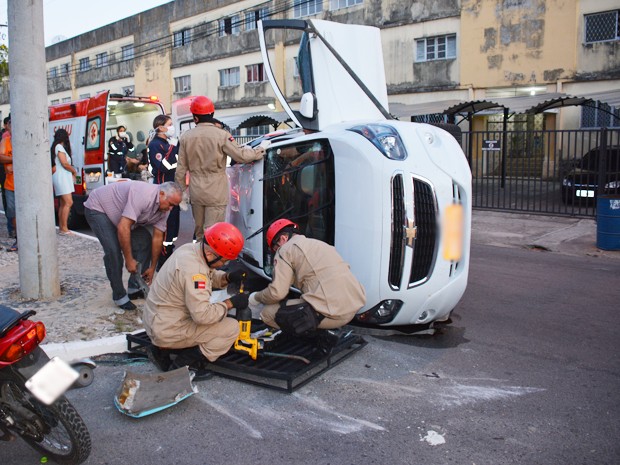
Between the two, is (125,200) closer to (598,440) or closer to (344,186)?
(344,186)

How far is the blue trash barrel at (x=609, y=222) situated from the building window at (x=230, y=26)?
2448 centimetres

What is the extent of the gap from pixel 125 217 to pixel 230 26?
27.3 m

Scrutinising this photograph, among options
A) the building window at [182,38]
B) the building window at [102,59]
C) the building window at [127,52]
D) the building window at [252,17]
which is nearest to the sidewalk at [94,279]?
the building window at [252,17]

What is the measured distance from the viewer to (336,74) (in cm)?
641

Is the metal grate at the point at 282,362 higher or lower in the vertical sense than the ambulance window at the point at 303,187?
lower

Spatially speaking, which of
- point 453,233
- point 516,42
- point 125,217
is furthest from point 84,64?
point 453,233

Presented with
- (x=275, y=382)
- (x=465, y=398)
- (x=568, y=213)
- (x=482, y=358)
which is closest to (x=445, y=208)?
(x=482, y=358)

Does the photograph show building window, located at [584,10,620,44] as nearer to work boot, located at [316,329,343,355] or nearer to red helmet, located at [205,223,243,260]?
work boot, located at [316,329,343,355]

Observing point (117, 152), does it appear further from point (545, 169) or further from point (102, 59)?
point (102, 59)

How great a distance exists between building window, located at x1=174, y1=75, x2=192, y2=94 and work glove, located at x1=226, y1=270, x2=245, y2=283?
99.7ft

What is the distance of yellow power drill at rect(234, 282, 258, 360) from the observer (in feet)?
15.0

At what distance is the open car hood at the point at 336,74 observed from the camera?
20.3 ft

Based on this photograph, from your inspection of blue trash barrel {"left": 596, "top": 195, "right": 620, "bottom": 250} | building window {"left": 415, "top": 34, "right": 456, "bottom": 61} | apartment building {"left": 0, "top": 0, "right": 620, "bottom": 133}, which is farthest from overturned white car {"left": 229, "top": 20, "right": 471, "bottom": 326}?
building window {"left": 415, "top": 34, "right": 456, "bottom": 61}

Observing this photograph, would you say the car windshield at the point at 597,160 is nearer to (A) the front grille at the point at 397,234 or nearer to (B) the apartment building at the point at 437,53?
(B) the apartment building at the point at 437,53
